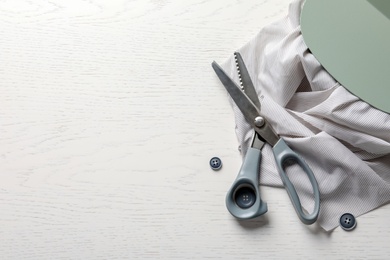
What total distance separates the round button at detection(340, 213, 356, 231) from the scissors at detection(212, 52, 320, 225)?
0.11 ft

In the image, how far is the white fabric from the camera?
0.59 m

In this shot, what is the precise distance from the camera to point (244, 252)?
0.60 metres

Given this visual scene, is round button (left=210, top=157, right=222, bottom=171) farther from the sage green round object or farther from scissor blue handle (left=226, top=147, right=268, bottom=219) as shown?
the sage green round object

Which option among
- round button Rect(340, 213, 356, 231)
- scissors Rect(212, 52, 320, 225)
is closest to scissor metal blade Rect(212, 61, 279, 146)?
scissors Rect(212, 52, 320, 225)

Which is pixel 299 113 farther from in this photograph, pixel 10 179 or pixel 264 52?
pixel 10 179

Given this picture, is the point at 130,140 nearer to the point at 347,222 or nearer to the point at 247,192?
the point at 247,192

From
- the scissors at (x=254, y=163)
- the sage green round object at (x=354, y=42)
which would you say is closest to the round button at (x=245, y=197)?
the scissors at (x=254, y=163)

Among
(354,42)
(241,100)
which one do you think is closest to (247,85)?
(241,100)

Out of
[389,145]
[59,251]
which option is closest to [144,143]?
[59,251]

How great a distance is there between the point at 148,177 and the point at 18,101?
7.2 inches

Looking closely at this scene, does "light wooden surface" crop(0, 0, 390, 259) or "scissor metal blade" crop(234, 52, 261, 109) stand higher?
"scissor metal blade" crop(234, 52, 261, 109)

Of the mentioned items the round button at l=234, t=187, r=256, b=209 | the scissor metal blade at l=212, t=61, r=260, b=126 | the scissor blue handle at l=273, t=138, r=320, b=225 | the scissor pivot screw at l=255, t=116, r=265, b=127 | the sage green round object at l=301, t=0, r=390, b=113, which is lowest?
the round button at l=234, t=187, r=256, b=209

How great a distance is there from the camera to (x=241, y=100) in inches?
24.7

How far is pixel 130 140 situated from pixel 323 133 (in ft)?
0.69
